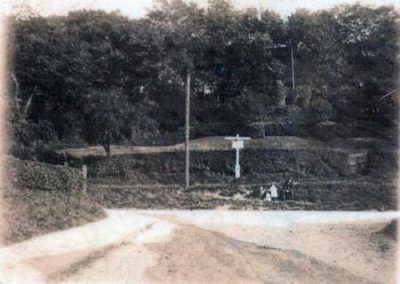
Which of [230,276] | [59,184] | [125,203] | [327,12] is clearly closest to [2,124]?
[59,184]

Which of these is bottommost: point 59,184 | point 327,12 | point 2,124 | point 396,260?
point 396,260

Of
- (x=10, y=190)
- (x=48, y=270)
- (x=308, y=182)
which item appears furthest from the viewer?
(x=308, y=182)

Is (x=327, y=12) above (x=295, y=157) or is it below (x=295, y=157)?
above

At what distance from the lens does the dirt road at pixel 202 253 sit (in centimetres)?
995

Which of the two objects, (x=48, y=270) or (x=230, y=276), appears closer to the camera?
(x=48, y=270)

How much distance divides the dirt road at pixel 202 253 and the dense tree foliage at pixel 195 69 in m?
7.58

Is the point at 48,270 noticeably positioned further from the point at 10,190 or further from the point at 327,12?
the point at 327,12

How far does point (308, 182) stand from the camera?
78.7 ft

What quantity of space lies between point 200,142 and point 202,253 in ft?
53.8

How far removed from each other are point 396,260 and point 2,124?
11889mm

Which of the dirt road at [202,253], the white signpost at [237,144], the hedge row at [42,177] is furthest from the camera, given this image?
the white signpost at [237,144]

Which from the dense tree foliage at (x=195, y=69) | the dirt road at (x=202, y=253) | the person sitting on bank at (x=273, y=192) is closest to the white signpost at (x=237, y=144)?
the person sitting on bank at (x=273, y=192)

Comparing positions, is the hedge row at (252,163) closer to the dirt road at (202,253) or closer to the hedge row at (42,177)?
the hedge row at (42,177)

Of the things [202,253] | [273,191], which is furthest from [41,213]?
[273,191]
